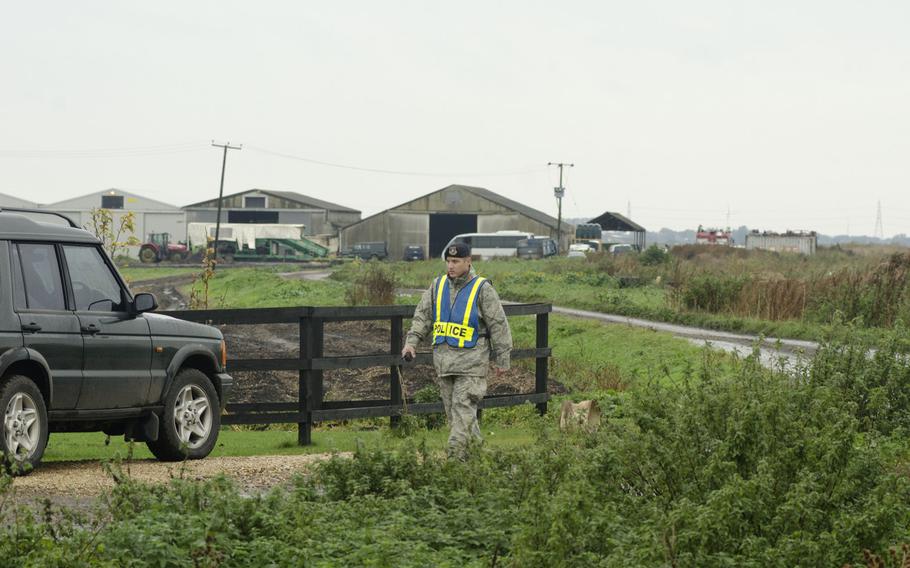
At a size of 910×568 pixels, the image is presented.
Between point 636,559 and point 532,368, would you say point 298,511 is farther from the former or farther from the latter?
point 532,368

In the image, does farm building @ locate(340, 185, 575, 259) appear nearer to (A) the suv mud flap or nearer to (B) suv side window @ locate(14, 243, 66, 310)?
(A) the suv mud flap

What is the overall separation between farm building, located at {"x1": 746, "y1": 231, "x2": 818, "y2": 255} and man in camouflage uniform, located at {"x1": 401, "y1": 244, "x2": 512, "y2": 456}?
91116mm

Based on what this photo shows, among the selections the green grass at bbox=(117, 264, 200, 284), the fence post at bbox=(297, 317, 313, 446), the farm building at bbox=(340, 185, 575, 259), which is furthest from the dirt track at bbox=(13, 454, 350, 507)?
the farm building at bbox=(340, 185, 575, 259)

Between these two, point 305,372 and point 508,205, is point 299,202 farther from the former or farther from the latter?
point 305,372

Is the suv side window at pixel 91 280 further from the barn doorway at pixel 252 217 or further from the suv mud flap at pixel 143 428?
the barn doorway at pixel 252 217

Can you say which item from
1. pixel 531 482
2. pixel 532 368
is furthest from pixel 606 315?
pixel 531 482

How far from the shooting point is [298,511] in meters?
8.03

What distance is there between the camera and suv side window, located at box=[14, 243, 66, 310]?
11211 millimetres

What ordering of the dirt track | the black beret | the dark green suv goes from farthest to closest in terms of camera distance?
the black beret → the dark green suv → the dirt track

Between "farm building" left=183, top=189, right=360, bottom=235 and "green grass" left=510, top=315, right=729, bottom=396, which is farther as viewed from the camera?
"farm building" left=183, top=189, right=360, bottom=235

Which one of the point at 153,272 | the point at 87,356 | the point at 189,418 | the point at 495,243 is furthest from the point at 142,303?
the point at 495,243

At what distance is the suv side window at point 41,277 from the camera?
11.2m

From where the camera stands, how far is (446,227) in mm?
110062

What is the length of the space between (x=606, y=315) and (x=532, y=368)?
13578 mm
